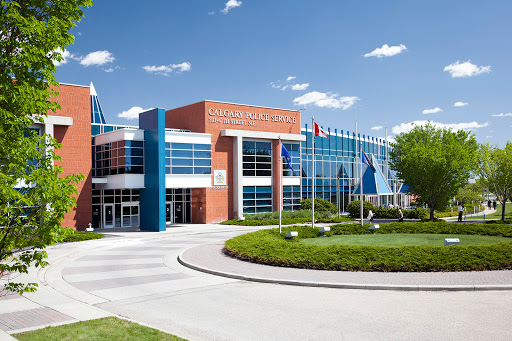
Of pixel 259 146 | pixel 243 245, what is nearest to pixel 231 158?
pixel 259 146

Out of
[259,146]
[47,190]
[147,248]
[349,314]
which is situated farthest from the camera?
[259,146]

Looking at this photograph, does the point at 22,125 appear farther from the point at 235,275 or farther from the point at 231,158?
the point at 231,158

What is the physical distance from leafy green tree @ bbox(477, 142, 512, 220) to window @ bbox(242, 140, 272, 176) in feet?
67.5

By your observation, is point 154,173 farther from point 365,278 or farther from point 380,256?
point 365,278

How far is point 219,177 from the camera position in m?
41.6

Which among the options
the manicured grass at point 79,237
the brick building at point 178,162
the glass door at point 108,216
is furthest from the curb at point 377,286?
the glass door at point 108,216

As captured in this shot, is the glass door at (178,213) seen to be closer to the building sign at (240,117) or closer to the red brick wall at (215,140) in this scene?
→ the red brick wall at (215,140)

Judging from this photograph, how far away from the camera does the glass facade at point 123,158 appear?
117 ft

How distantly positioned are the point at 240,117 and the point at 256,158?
4286 mm

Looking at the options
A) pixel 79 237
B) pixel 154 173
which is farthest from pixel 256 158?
pixel 79 237

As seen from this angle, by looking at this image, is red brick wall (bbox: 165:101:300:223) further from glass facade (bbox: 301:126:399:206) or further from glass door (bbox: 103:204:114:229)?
glass facade (bbox: 301:126:399:206)

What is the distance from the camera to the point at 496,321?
945 centimetres

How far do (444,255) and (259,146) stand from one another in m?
30.0

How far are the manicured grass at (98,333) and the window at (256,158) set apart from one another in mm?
34142
